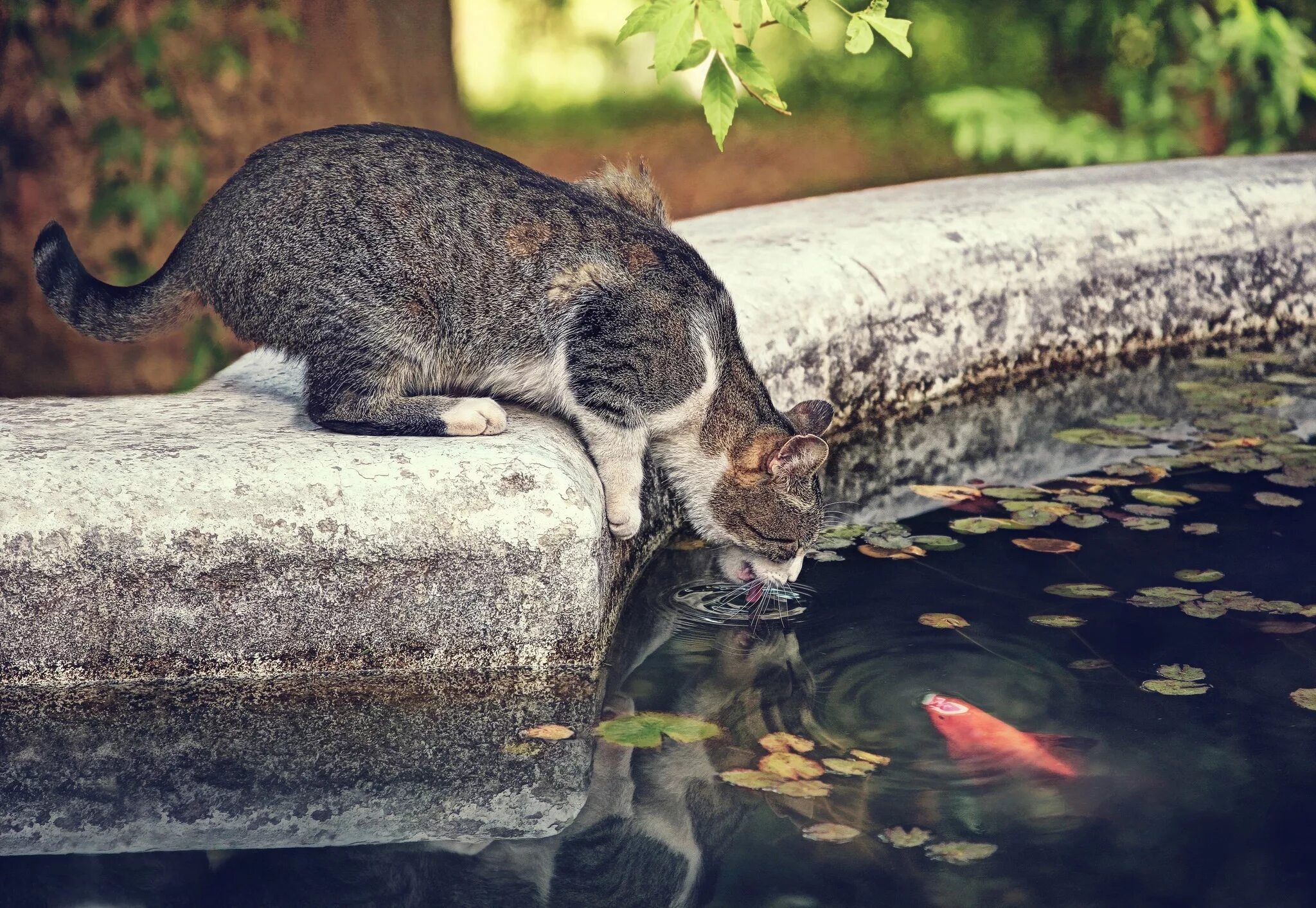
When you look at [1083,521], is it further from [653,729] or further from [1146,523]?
[653,729]

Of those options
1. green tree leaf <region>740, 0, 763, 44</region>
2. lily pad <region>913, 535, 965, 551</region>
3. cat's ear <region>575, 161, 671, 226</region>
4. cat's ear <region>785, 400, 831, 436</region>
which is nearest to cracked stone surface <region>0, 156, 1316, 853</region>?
cat's ear <region>785, 400, 831, 436</region>

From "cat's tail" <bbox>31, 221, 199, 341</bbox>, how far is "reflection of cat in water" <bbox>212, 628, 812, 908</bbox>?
1595mm

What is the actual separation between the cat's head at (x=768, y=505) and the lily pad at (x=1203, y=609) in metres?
0.93

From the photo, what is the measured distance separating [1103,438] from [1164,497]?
1.62ft

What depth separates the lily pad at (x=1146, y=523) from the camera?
3.80 meters

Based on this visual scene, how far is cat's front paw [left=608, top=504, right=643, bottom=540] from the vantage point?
3.30 m

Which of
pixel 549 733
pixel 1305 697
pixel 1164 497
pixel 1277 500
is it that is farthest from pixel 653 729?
pixel 1277 500

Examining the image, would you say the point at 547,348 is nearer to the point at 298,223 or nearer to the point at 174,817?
the point at 298,223

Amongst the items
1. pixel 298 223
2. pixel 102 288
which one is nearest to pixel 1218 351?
pixel 298 223

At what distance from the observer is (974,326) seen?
4.87m

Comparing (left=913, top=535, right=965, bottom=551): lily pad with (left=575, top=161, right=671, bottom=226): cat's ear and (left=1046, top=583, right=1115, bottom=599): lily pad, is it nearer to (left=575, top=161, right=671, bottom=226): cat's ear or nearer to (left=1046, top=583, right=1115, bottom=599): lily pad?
(left=1046, top=583, right=1115, bottom=599): lily pad

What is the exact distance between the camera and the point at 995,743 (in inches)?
109

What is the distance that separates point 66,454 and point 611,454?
4.12 feet

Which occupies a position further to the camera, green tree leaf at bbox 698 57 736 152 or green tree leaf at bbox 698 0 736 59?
green tree leaf at bbox 698 57 736 152
